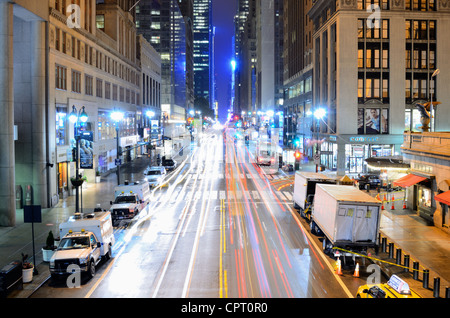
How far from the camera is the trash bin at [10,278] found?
17031 millimetres

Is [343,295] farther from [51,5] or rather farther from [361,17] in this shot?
[361,17]

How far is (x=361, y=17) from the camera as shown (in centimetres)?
5866

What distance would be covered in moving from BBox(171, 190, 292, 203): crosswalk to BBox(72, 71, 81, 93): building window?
1503 centimetres

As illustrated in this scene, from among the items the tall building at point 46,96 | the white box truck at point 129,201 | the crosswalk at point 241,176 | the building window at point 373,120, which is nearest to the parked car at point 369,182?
the crosswalk at point 241,176

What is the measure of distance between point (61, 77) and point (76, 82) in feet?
17.2

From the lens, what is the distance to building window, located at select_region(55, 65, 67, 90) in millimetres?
40594

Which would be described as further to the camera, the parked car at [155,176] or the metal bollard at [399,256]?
the parked car at [155,176]

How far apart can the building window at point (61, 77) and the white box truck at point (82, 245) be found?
22424 mm

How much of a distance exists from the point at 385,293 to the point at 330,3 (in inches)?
2247

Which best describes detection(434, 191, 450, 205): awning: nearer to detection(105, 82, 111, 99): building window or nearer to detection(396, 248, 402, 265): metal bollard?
detection(396, 248, 402, 265): metal bollard

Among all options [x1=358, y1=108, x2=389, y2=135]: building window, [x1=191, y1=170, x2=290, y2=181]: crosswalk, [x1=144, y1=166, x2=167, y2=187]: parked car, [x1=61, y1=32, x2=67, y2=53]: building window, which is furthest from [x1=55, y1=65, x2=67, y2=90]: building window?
[x1=358, y1=108, x2=389, y2=135]: building window

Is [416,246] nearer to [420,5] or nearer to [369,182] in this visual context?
[369,182]

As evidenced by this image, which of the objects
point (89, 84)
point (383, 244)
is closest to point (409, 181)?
point (383, 244)

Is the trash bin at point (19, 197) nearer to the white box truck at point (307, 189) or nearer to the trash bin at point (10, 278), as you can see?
the trash bin at point (10, 278)
